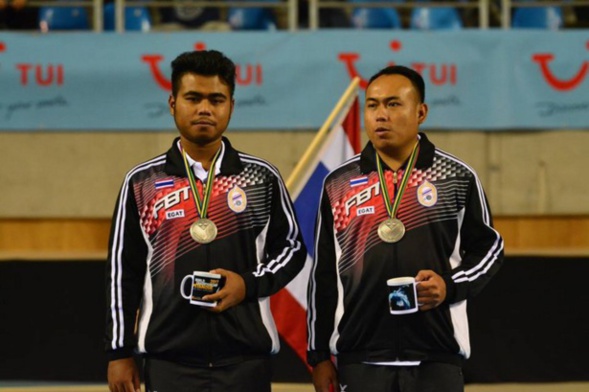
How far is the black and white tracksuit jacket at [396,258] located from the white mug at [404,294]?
0.08 metres

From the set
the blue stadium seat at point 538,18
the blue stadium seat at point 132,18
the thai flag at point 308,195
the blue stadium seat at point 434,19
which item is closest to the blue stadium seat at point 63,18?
the blue stadium seat at point 132,18

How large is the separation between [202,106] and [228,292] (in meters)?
0.62

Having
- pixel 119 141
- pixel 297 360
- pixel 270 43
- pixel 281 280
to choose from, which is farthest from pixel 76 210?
pixel 281 280

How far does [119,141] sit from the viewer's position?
28.9 feet

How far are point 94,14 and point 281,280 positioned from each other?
537 cm

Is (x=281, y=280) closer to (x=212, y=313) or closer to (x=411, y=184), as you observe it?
(x=212, y=313)

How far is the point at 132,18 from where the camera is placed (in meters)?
9.17

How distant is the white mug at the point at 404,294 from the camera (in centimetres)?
393

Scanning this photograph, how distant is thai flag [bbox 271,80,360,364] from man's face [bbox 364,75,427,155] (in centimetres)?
132

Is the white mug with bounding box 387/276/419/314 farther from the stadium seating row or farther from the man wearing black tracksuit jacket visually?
the stadium seating row

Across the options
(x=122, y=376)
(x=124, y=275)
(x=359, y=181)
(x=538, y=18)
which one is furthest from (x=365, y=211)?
(x=538, y=18)

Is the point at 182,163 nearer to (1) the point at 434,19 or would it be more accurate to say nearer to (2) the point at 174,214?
(2) the point at 174,214

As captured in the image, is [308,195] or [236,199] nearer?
[236,199]

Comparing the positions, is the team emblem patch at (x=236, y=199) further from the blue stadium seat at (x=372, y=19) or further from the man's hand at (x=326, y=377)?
the blue stadium seat at (x=372, y=19)
